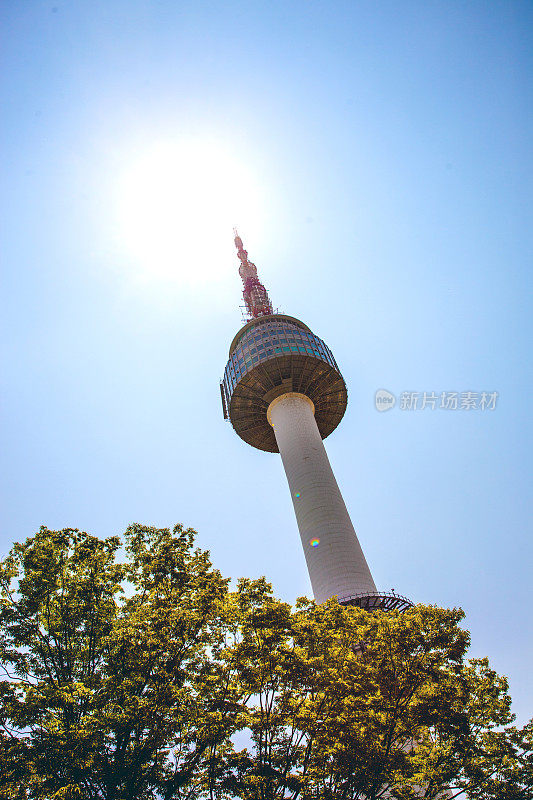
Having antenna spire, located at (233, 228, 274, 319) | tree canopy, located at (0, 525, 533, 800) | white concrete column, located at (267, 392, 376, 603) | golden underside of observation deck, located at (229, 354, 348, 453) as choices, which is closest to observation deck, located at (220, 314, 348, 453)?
golden underside of observation deck, located at (229, 354, 348, 453)

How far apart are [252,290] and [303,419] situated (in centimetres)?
2702

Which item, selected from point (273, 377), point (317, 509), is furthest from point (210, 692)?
point (273, 377)

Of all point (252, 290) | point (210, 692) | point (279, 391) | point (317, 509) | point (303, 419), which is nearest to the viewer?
point (210, 692)

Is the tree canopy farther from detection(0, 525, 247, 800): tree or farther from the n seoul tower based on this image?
the n seoul tower

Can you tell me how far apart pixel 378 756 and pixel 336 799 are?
67.0 inches

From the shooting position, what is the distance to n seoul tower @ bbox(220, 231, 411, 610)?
127 ft

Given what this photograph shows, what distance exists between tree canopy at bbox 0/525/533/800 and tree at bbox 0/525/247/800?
A: 1.6 inches

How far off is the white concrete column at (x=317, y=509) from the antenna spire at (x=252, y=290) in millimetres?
17719

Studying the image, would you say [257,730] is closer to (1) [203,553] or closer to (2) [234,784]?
(2) [234,784]

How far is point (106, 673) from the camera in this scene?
44.4 ft

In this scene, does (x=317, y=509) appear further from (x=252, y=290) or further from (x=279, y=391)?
(x=252, y=290)

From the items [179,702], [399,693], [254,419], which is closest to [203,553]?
[179,702]

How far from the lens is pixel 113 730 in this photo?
39.9 ft

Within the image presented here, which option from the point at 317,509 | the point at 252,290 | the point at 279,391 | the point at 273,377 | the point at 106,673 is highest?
the point at 252,290
